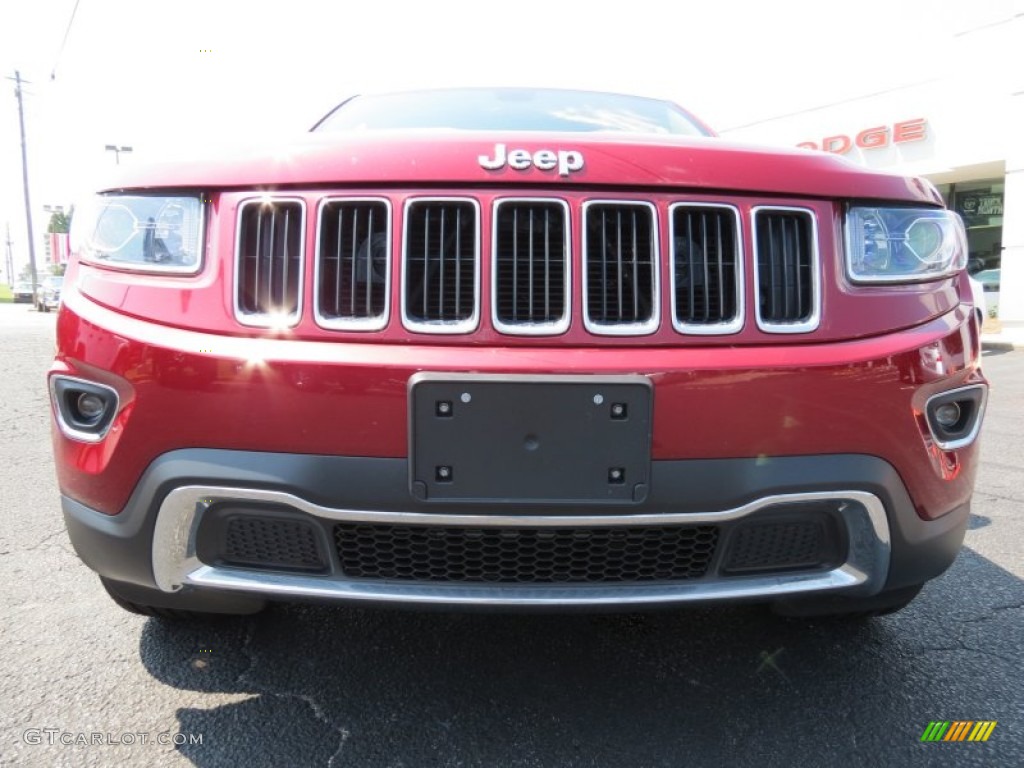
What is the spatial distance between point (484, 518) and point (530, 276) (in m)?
0.52

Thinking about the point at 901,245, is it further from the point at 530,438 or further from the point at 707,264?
the point at 530,438

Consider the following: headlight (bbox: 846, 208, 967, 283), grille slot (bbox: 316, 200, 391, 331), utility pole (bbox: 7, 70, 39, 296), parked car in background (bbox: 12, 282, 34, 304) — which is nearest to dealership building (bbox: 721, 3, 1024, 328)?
headlight (bbox: 846, 208, 967, 283)

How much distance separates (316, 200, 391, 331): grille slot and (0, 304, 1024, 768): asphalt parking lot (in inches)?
39.3

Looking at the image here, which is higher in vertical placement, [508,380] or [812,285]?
[812,285]

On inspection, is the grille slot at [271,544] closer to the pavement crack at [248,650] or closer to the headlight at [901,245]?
the pavement crack at [248,650]

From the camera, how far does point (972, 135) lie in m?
14.4

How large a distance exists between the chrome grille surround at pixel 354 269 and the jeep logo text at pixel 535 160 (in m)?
0.24

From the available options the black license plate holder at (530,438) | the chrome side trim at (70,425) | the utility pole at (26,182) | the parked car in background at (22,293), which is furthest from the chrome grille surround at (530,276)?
the parked car in background at (22,293)

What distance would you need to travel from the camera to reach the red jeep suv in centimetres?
143

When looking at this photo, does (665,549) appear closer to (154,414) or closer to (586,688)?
(586,688)

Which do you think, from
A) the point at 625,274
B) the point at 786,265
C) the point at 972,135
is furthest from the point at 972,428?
the point at 972,135

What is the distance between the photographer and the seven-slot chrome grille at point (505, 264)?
4.93 feet

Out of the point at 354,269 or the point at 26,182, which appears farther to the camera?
the point at 26,182

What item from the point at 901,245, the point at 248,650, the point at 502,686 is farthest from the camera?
the point at 248,650
